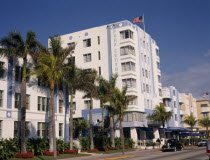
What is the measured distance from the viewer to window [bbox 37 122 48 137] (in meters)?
35.8

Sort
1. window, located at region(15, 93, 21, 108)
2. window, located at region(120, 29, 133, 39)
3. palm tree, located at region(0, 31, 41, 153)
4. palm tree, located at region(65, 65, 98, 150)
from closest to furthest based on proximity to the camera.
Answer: palm tree, located at region(0, 31, 41, 153)
window, located at region(15, 93, 21, 108)
palm tree, located at region(65, 65, 98, 150)
window, located at region(120, 29, 133, 39)

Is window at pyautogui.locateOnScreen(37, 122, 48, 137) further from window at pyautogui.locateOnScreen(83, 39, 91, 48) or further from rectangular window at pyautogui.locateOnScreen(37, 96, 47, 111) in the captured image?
window at pyautogui.locateOnScreen(83, 39, 91, 48)

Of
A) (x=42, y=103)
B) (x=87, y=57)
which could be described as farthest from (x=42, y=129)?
(x=87, y=57)

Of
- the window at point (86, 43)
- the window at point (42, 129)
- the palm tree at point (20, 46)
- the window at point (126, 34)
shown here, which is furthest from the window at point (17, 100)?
the window at point (86, 43)

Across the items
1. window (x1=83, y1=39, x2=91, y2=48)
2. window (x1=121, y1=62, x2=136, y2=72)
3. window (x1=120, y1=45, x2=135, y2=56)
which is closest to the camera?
window (x1=121, y1=62, x2=136, y2=72)

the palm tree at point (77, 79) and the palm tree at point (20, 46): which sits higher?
the palm tree at point (20, 46)

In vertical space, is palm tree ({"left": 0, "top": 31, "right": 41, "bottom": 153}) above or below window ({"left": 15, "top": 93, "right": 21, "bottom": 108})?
above

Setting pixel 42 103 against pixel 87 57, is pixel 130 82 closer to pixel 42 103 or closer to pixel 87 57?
pixel 87 57

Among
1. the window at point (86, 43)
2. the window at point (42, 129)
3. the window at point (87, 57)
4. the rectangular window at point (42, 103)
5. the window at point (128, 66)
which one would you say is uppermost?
the window at point (86, 43)

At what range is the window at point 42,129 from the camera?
35.8m

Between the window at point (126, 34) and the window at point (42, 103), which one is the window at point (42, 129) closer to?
the window at point (42, 103)

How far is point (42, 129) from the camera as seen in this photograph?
36.2 meters

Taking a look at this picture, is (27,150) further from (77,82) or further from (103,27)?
(103,27)

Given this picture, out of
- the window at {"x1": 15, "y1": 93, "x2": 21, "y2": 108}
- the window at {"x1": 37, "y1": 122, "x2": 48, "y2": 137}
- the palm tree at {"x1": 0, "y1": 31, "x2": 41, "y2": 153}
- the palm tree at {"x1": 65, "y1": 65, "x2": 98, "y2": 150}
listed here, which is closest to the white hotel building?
the palm tree at {"x1": 65, "y1": 65, "x2": 98, "y2": 150}
